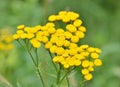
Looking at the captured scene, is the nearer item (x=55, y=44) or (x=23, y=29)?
(x=55, y=44)

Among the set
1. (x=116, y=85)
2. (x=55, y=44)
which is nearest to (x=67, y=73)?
(x=55, y=44)

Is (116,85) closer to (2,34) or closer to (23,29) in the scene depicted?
(2,34)

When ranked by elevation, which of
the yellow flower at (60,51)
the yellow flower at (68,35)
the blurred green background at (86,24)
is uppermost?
the yellow flower at (68,35)

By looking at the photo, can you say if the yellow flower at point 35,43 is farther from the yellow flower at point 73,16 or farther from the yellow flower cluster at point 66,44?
the yellow flower at point 73,16

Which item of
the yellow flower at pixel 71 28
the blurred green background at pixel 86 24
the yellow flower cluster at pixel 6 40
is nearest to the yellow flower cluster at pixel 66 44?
the yellow flower at pixel 71 28

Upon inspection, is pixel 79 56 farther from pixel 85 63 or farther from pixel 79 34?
pixel 79 34
